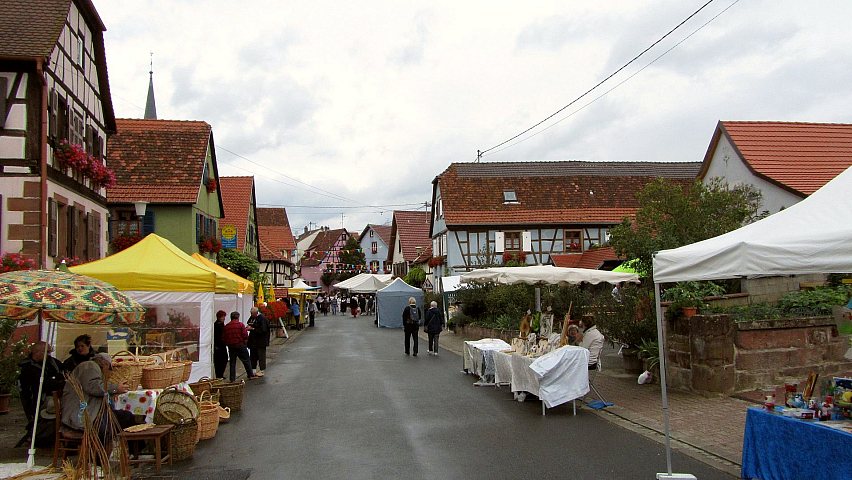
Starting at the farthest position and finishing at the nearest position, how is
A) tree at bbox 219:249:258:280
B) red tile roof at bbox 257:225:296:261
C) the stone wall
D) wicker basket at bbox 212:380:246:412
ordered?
red tile roof at bbox 257:225:296:261 < tree at bbox 219:249:258:280 < wicker basket at bbox 212:380:246:412 < the stone wall

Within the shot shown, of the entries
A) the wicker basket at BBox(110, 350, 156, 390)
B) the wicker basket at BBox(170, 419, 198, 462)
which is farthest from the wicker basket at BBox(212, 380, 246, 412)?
the wicker basket at BBox(170, 419, 198, 462)

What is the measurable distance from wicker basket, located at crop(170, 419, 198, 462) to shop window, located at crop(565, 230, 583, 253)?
130 ft

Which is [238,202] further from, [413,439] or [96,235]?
[413,439]

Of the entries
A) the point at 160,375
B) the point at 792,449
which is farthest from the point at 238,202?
the point at 792,449

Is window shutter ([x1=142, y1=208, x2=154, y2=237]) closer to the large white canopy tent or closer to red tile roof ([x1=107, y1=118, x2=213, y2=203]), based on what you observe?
red tile roof ([x1=107, y1=118, x2=213, y2=203])

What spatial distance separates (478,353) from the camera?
16078 millimetres

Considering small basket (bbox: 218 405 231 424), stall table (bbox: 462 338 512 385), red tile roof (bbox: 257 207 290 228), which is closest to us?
small basket (bbox: 218 405 231 424)

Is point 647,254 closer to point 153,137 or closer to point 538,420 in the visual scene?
point 538,420

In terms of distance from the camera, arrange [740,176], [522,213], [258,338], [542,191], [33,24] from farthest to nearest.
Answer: [542,191]
[522,213]
[740,176]
[258,338]
[33,24]

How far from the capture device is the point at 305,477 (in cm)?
762

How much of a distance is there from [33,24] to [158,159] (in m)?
14.1

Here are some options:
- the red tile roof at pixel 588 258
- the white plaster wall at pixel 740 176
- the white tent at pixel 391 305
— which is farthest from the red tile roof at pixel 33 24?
the white tent at pixel 391 305

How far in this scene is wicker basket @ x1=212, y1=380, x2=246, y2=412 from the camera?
1195cm

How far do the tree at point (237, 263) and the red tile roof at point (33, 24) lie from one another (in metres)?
15.0
